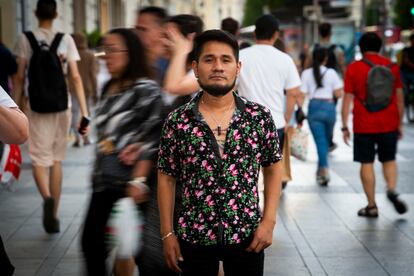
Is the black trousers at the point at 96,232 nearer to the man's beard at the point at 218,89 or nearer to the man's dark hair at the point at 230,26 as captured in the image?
the man's beard at the point at 218,89

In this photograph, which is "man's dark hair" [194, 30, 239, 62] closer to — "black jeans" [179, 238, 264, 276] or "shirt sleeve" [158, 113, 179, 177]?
"shirt sleeve" [158, 113, 179, 177]

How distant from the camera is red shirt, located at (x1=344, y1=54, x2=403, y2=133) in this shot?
8164 millimetres

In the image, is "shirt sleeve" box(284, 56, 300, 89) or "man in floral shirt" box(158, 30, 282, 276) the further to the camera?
"shirt sleeve" box(284, 56, 300, 89)

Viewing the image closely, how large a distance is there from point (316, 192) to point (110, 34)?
574 centimetres

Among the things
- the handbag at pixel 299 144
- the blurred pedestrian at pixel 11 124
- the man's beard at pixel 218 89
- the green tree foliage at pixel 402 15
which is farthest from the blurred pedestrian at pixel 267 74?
the green tree foliage at pixel 402 15

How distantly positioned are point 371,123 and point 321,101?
2.46 metres

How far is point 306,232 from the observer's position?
7727 millimetres

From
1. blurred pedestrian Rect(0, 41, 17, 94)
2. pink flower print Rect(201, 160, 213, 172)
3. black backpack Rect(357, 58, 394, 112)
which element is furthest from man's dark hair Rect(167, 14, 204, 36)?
blurred pedestrian Rect(0, 41, 17, 94)

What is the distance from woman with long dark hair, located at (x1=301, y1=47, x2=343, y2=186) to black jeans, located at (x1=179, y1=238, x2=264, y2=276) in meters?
6.73

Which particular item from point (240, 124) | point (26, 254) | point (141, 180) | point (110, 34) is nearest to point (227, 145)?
point (240, 124)

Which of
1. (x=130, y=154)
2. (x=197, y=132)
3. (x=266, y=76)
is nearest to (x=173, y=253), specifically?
(x=197, y=132)

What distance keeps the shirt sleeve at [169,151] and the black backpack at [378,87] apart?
4.52 metres

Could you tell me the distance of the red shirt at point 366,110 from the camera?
26.8 feet

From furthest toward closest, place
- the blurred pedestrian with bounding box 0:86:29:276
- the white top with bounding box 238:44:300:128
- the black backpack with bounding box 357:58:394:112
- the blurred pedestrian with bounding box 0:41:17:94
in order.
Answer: the blurred pedestrian with bounding box 0:41:17:94, the black backpack with bounding box 357:58:394:112, the white top with bounding box 238:44:300:128, the blurred pedestrian with bounding box 0:86:29:276
